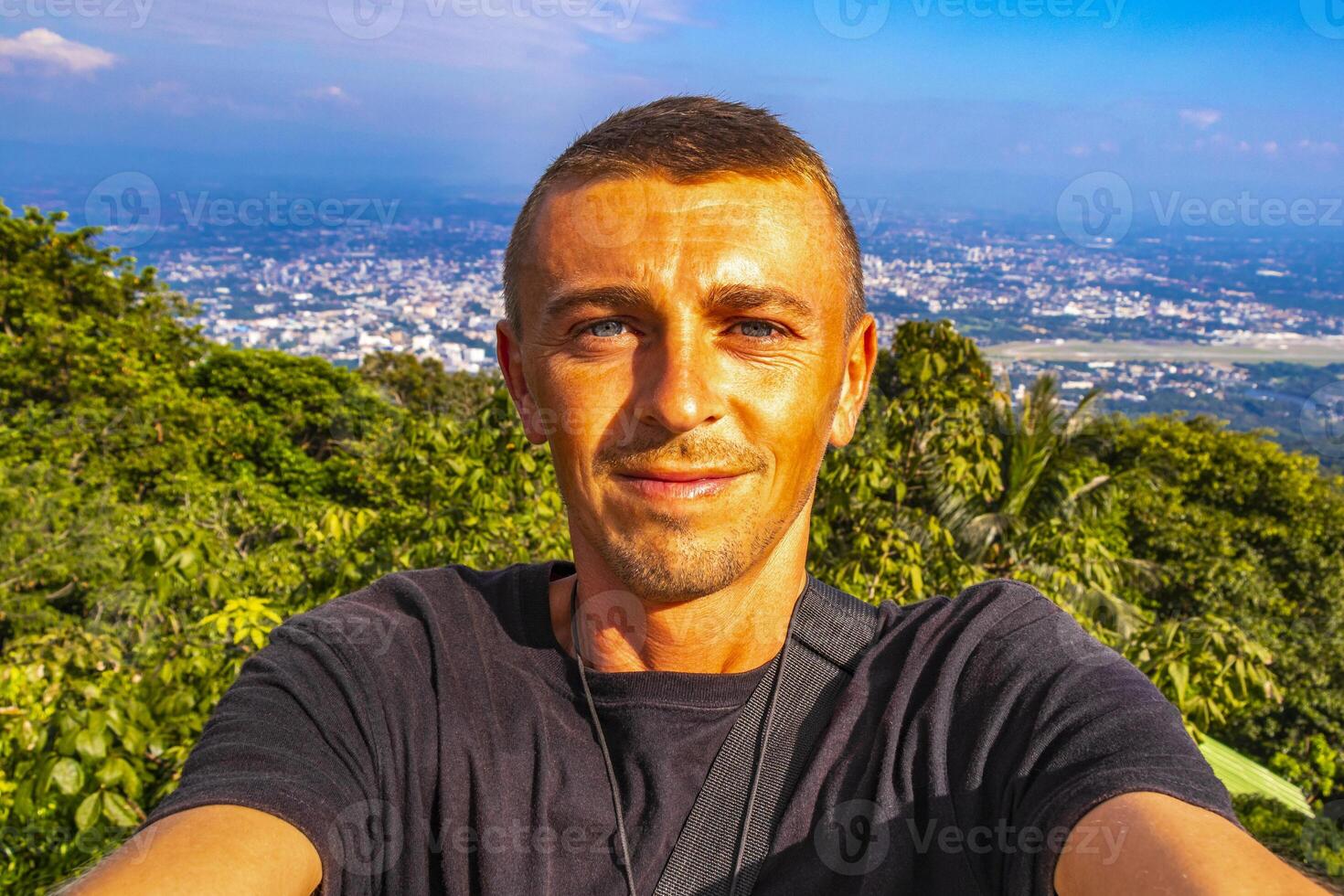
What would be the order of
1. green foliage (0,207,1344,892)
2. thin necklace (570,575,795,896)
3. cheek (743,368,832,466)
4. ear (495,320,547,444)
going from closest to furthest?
1. thin necklace (570,575,795,896)
2. cheek (743,368,832,466)
3. ear (495,320,547,444)
4. green foliage (0,207,1344,892)

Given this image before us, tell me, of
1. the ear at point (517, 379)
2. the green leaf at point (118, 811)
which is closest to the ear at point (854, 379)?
the ear at point (517, 379)

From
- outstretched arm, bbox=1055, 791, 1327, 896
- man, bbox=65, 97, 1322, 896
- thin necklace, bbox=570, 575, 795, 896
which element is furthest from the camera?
thin necklace, bbox=570, 575, 795, 896

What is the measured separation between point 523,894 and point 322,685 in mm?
507

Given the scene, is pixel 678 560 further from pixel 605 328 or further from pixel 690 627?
pixel 605 328

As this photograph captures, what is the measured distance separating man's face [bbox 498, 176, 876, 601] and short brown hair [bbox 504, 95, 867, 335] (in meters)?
0.04

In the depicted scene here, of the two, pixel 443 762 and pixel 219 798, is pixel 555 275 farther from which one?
pixel 219 798

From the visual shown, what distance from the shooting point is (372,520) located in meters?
5.84

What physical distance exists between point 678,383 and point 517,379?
0.58 m

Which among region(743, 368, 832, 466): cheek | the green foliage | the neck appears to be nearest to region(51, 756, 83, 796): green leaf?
the green foliage

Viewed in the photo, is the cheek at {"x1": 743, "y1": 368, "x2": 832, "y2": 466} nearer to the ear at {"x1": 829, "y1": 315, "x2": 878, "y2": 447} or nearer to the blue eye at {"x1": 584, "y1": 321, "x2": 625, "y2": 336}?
the ear at {"x1": 829, "y1": 315, "x2": 878, "y2": 447}

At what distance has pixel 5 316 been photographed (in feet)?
85.3

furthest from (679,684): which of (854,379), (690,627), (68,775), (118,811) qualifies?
(68,775)

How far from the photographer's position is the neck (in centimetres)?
184

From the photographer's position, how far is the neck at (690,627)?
184 centimetres
